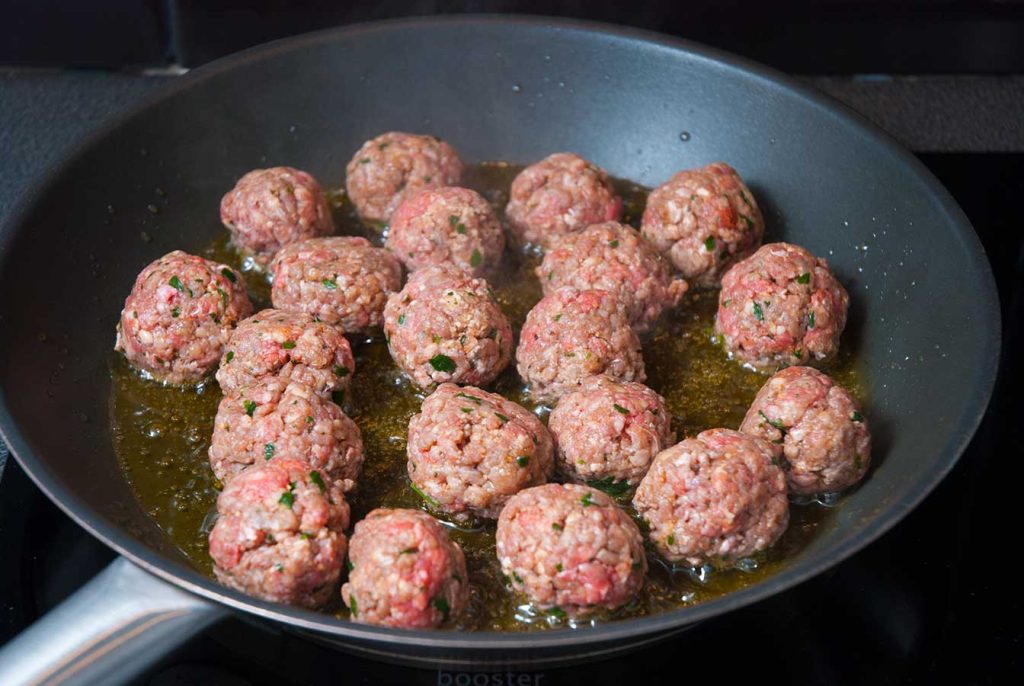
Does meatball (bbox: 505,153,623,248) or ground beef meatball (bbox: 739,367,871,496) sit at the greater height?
meatball (bbox: 505,153,623,248)

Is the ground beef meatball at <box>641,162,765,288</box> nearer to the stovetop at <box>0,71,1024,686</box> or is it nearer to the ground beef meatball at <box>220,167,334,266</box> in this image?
the stovetop at <box>0,71,1024,686</box>

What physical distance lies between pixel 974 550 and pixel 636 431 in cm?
84

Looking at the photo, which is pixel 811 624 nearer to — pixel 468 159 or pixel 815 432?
pixel 815 432

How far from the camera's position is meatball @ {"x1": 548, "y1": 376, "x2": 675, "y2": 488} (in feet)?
8.18

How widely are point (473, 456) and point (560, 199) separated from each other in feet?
3.33

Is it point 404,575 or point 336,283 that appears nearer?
point 404,575

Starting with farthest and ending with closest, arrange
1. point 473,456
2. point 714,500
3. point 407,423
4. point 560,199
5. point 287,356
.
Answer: point 560,199 < point 407,423 < point 287,356 < point 473,456 < point 714,500

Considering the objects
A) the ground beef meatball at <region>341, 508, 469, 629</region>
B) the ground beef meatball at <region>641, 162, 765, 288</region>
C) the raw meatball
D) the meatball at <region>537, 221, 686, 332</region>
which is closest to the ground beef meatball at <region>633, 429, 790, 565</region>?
the ground beef meatball at <region>341, 508, 469, 629</region>

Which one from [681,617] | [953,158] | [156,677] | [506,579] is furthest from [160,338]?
[953,158]

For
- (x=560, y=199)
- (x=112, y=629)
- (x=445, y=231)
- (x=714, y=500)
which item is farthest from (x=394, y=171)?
(x=112, y=629)

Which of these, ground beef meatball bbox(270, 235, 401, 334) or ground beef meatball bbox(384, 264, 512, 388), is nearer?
ground beef meatball bbox(384, 264, 512, 388)

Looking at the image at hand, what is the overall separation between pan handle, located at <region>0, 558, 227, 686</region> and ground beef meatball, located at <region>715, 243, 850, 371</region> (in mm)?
1529

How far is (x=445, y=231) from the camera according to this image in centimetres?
299

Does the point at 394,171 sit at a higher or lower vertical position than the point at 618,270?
higher
